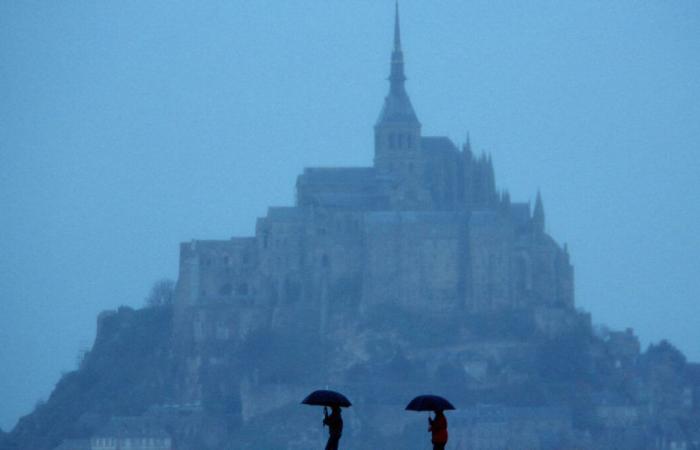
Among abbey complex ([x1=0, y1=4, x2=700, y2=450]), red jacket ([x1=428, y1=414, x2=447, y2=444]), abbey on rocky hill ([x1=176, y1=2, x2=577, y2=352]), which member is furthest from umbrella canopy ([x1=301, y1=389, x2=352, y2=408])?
abbey on rocky hill ([x1=176, y1=2, x2=577, y2=352])

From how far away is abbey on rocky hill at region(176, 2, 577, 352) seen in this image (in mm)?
108688

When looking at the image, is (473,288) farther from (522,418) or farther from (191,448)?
(191,448)

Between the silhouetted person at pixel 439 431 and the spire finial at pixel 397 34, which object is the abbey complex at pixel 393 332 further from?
the silhouetted person at pixel 439 431

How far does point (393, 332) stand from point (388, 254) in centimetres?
419

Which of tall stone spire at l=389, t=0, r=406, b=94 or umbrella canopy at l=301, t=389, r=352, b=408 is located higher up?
tall stone spire at l=389, t=0, r=406, b=94

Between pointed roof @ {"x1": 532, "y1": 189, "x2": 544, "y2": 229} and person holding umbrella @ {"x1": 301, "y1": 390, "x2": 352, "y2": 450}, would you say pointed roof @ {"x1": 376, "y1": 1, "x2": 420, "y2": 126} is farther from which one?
person holding umbrella @ {"x1": 301, "y1": 390, "x2": 352, "y2": 450}

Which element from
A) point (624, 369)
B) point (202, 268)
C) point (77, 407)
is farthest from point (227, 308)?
point (624, 369)

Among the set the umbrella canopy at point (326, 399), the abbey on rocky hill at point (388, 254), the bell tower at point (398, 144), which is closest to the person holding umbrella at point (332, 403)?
the umbrella canopy at point (326, 399)

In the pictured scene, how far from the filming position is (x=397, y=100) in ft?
389

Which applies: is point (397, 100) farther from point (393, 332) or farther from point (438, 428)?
point (438, 428)

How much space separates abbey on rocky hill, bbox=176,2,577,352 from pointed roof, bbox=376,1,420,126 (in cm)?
33

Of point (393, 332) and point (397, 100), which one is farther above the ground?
point (397, 100)

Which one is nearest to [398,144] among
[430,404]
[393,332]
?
[393,332]

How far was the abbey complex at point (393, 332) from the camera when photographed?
10806 centimetres
